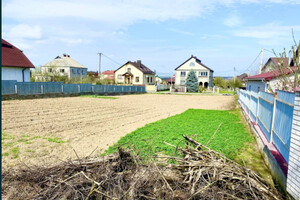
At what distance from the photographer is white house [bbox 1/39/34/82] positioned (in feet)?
85.2

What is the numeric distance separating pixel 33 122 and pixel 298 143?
439 inches

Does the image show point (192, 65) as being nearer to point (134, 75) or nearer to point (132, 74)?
point (134, 75)

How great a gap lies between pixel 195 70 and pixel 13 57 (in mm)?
40357

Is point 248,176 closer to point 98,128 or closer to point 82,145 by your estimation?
point 82,145

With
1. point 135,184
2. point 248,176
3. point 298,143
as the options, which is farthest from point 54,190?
point 298,143

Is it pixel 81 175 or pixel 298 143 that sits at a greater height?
pixel 298 143

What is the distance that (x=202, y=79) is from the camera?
2255 inches

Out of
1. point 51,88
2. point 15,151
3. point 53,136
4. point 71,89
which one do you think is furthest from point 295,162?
point 71,89

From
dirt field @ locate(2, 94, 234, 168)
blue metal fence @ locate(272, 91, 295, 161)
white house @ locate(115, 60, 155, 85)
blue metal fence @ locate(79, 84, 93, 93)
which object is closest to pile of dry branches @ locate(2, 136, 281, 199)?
dirt field @ locate(2, 94, 234, 168)

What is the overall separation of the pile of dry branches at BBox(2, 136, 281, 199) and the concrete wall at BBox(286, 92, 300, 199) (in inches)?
16.8

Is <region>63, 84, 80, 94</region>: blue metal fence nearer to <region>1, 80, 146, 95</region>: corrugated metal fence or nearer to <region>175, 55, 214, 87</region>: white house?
<region>1, 80, 146, 95</region>: corrugated metal fence

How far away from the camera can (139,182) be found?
3236 mm

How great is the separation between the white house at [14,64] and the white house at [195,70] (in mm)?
37418

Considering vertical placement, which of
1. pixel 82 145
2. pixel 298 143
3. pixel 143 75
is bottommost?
pixel 82 145
